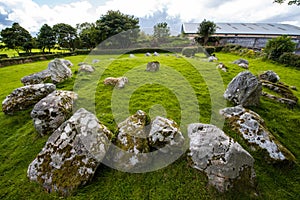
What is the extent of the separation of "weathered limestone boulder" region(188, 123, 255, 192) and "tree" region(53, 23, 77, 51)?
45383 mm

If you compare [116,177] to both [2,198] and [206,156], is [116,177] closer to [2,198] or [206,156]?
[206,156]

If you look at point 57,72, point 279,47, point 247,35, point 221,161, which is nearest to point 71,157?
point 221,161

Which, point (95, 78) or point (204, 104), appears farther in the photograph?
point (95, 78)

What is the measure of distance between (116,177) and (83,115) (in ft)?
6.24

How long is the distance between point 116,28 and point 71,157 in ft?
126

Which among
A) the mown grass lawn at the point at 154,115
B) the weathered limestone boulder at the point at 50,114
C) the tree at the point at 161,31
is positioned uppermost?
the tree at the point at 161,31

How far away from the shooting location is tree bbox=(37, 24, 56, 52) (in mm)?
34625

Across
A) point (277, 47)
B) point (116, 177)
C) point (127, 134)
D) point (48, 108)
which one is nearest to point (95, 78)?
point (48, 108)

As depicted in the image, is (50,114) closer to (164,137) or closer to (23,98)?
(23,98)

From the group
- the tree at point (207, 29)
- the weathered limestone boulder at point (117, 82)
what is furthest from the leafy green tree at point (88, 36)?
the weathered limestone boulder at point (117, 82)

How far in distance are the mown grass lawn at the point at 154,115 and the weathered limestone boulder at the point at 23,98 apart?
1.16 ft

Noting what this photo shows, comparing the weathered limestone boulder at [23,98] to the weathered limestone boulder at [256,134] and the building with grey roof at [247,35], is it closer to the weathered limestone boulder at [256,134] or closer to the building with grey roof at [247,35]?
the weathered limestone boulder at [256,134]

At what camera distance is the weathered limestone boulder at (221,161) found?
3395 millimetres

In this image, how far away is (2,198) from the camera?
3.55 m
